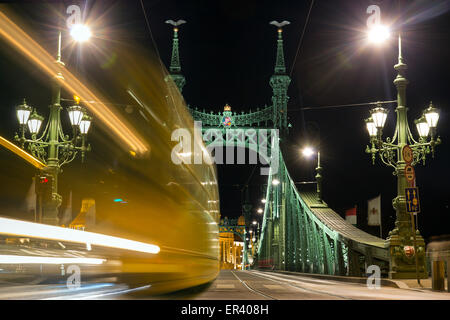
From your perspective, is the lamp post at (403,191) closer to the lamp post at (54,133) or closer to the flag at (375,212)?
the flag at (375,212)

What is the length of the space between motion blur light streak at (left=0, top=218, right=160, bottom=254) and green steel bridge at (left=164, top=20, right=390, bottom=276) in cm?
1048

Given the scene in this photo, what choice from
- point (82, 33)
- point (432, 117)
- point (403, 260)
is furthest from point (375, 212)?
point (82, 33)

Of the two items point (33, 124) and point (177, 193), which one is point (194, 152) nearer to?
point (177, 193)

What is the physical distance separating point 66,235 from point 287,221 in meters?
30.3

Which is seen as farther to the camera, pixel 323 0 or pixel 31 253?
pixel 323 0

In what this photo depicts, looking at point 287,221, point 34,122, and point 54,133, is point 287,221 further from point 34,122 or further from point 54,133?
point 34,122

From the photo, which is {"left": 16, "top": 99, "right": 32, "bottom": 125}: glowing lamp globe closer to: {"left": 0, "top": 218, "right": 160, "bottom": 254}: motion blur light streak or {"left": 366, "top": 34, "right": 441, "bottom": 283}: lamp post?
{"left": 0, "top": 218, "right": 160, "bottom": 254}: motion blur light streak

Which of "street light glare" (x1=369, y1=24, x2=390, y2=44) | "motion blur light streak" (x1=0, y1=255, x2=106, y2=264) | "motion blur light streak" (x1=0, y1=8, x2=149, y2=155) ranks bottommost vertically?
"motion blur light streak" (x1=0, y1=255, x2=106, y2=264)

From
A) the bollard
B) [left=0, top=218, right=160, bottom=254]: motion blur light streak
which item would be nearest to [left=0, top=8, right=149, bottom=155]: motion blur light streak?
[left=0, top=218, right=160, bottom=254]: motion blur light streak

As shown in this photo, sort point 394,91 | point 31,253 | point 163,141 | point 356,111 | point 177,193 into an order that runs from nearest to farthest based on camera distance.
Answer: point 31,253, point 163,141, point 177,193, point 394,91, point 356,111

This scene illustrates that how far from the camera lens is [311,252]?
25.6 metres

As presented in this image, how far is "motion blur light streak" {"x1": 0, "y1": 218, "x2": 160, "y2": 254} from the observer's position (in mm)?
3971

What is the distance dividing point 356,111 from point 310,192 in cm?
585
